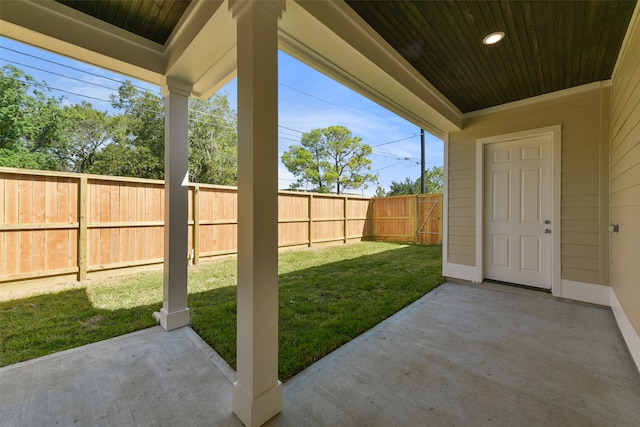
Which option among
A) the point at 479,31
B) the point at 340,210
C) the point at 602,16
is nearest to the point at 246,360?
the point at 479,31

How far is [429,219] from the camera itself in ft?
29.2

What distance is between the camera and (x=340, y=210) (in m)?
8.82

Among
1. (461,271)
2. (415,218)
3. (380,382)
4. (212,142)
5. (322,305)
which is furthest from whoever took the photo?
(212,142)

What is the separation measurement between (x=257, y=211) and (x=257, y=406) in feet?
3.44

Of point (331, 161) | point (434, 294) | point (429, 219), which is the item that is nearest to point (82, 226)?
point (434, 294)

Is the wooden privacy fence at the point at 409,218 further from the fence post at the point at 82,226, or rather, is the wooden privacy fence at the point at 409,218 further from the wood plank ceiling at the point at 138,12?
the wood plank ceiling at the point at 138,12

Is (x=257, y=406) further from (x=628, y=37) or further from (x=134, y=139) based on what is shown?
(x=134, y=139)

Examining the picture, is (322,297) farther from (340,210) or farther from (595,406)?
(340,210)

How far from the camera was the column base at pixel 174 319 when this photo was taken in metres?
2.51

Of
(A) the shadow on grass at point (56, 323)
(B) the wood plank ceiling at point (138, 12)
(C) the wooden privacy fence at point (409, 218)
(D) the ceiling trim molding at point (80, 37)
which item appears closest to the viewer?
(D) the ceiling trim molding at point (80, 37)

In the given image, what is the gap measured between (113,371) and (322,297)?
224 cm

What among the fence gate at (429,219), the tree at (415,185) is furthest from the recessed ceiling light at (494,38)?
the tree at (415,185)

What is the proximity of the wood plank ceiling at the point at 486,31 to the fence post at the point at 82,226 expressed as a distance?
9.70 ft

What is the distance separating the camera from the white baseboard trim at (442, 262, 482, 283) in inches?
161
